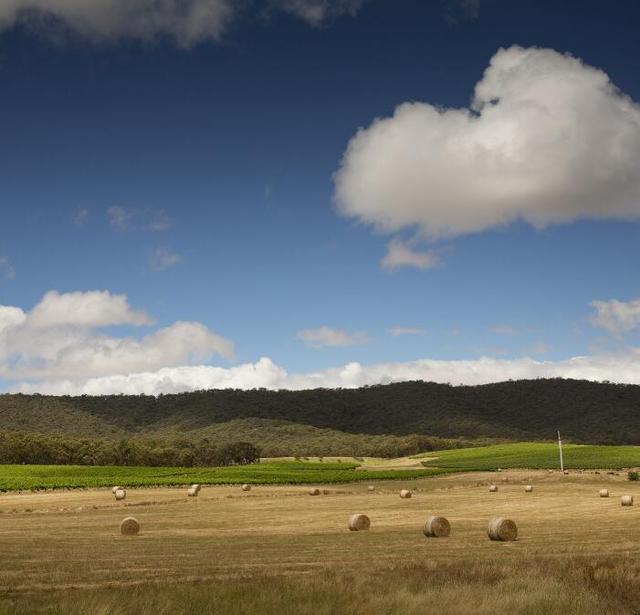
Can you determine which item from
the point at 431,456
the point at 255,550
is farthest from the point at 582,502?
the point at 431,456

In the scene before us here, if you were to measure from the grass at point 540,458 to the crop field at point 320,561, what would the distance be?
50971 millimetres

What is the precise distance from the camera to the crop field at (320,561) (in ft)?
53.4

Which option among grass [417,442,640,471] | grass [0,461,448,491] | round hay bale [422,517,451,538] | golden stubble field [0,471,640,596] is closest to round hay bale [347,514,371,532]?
golden stubble field [0,471,640,596]

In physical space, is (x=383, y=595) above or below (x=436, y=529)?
above

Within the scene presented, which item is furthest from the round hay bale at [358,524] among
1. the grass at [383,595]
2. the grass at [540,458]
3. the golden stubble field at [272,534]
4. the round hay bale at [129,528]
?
the grass at [540,458]

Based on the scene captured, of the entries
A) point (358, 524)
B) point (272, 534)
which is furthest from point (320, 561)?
point (358, 524)

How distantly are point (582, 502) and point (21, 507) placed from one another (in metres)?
36.9

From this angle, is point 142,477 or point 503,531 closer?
point 503,531

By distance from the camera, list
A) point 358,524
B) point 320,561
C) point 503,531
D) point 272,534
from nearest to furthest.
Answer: point 320,561 → point 503,531 → point 272,534 → point 358,524

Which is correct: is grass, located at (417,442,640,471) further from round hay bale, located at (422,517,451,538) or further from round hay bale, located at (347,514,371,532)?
round hay bale, located at (422,517,451,538)

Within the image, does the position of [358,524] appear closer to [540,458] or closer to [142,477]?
[142,477]

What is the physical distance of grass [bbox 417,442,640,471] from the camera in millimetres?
99938

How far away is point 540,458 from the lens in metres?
115

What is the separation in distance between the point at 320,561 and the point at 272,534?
11403mm
